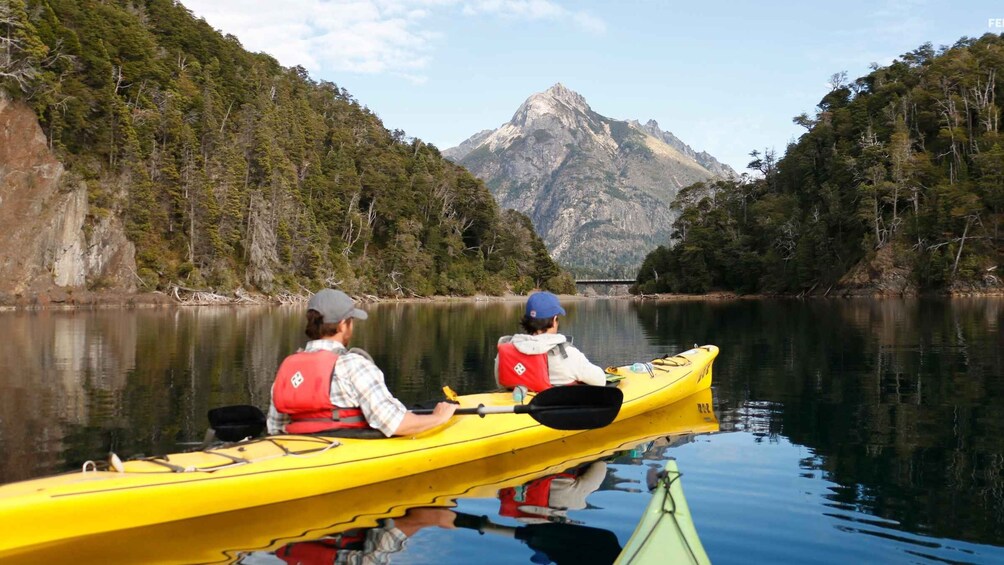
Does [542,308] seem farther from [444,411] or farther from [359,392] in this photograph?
[359,392]

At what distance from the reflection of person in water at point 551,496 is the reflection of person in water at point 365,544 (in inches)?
25.8

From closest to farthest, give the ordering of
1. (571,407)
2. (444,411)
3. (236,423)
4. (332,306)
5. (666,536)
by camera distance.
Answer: (666,536) < (332,306) < (444,411) < (571,407) < (236,423)

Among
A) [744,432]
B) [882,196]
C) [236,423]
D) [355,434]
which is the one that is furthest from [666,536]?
[882,196]

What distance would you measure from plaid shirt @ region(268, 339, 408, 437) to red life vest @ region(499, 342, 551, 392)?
2170 millimetres

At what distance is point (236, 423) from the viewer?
7953 mm

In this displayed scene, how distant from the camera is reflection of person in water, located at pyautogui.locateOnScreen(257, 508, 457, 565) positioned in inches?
217

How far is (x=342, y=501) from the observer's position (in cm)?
704

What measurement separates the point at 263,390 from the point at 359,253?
73.1m

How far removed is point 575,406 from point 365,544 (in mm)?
2855

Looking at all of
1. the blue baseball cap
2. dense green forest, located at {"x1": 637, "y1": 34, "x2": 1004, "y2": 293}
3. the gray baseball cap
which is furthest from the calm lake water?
dense green forest, located at {"x1": 637, "y1": 34, "x2": 1004, "y2": 293}

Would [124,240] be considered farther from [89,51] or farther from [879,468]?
[879,468]

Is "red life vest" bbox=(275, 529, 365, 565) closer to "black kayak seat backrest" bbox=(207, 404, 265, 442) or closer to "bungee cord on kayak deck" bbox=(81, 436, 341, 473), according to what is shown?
"bungee cord on kayak deck" bbox=(81, 436, 341, 473)

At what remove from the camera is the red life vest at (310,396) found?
679 cm

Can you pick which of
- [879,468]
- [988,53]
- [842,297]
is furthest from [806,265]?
[879,468]
